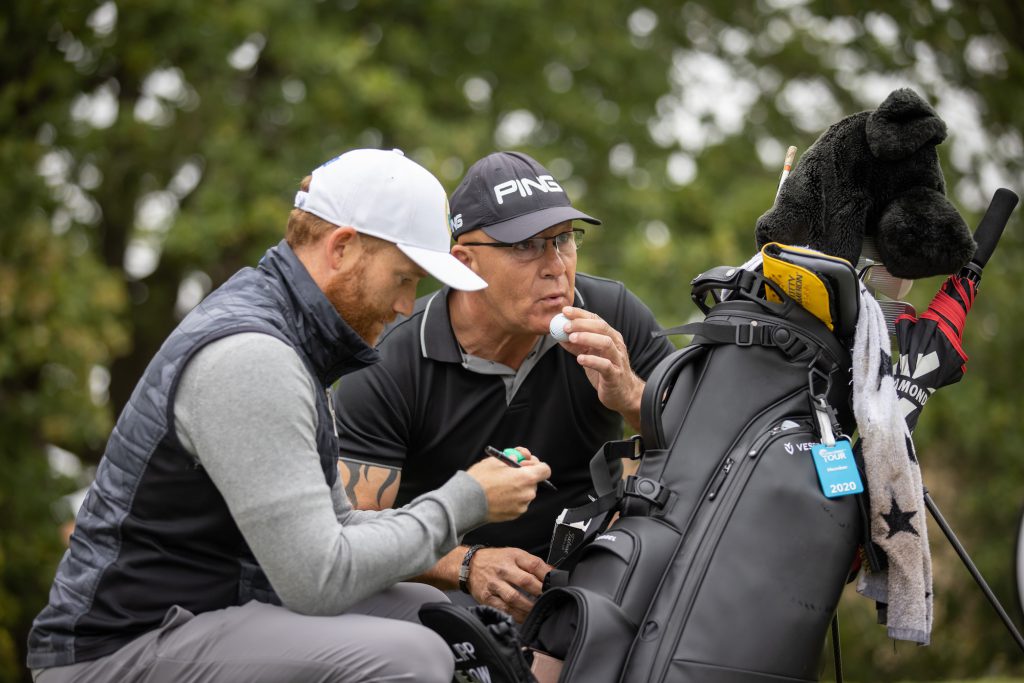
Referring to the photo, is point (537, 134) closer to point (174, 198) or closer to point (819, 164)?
point (174, 198)

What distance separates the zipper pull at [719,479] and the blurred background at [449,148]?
5.36 m

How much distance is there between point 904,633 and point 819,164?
1.22 metres

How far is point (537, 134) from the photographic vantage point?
10375 millimetres

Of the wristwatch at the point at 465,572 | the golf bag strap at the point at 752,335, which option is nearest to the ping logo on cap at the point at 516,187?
the golf bag strap at the point at 752,335

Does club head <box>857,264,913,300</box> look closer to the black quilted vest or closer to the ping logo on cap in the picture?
the ping logo on cap

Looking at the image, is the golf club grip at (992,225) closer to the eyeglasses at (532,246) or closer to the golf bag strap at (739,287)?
the golf bag strap at (739,287)

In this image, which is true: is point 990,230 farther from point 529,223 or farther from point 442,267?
point 442,267

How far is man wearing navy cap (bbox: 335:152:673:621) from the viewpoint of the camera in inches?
128

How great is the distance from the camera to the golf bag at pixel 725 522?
8.02 ft

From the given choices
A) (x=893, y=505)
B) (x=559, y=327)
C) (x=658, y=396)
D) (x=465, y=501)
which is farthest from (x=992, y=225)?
(x=465, y=501)

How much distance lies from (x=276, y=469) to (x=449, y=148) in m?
6.64

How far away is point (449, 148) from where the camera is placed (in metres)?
8.55

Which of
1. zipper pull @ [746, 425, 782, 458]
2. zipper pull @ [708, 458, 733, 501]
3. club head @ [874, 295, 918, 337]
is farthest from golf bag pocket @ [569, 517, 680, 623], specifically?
club head @ [874, 295, 918, 337]

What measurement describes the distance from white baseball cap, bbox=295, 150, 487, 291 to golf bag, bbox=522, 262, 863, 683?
2.25 feet
